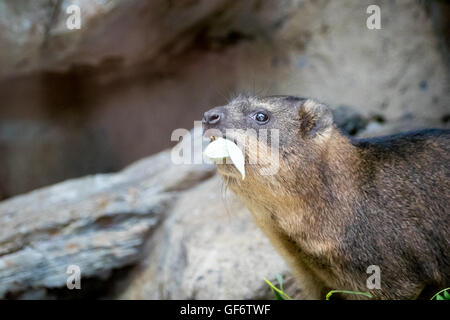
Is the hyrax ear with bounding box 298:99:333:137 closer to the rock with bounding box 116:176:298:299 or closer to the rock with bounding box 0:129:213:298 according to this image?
the rock with bounding box 116:176:298:299

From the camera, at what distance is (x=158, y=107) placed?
9305 mm

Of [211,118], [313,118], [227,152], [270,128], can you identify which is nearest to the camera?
[227,152]

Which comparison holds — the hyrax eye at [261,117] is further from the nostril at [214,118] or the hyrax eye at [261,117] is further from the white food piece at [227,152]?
the white food piece at [227,152]

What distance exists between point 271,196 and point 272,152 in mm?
369

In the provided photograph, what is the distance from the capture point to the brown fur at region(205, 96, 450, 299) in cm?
464

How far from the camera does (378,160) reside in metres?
5.05

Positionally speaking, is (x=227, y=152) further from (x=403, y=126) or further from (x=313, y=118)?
(x=403, y=126)

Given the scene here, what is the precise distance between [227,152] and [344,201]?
1.19 metres

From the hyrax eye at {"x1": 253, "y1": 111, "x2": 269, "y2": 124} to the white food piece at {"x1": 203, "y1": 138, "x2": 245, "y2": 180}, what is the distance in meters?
0.50

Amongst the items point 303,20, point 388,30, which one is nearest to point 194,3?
point 303,20

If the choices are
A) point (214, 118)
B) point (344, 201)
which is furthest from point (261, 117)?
point (344, 201)

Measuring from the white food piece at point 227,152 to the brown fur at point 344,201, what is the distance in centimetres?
13

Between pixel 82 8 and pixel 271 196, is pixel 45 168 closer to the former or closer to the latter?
pixel 82 8

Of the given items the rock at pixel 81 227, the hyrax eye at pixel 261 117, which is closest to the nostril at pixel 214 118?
the hyrax eye at pixel 261 117
